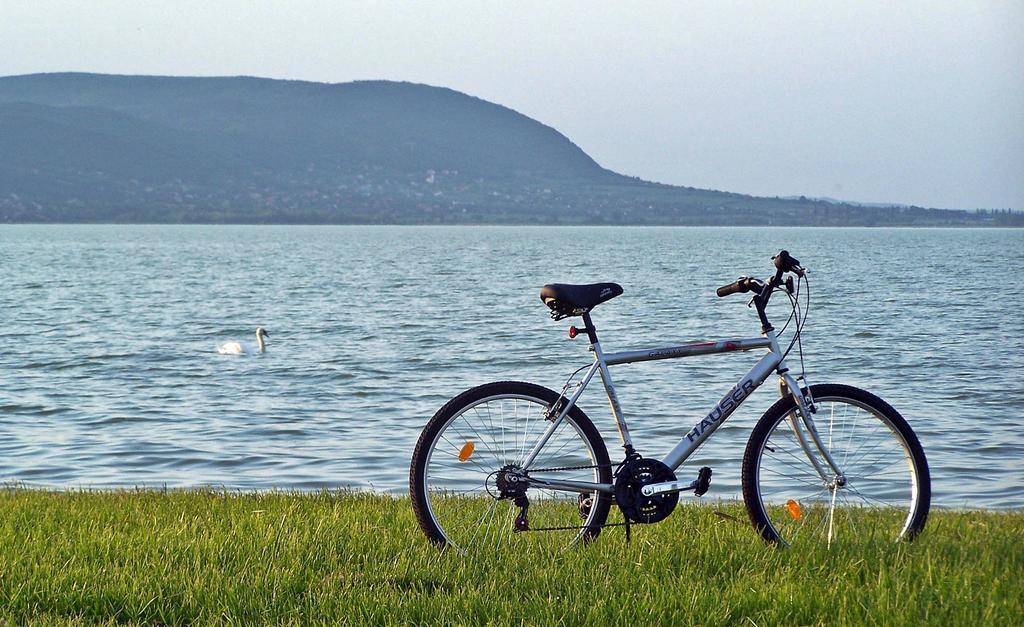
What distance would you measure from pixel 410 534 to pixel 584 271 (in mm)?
67531

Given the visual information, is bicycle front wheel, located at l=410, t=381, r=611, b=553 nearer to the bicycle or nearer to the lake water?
the bicycle

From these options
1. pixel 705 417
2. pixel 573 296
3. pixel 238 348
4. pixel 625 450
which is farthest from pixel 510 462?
pixel 238 348

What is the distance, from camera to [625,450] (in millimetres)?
5637

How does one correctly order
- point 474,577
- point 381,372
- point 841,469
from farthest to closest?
point 381,372, point 841,469, point 474,577

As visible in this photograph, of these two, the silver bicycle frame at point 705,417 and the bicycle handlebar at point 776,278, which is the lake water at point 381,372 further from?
the bicycle handlebar at point 776,278

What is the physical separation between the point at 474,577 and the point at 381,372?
17329mm

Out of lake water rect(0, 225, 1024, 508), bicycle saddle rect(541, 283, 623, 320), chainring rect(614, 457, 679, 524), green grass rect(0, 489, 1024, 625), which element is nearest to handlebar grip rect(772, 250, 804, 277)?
bicycle saddle rect(541, 283, 623, 320)

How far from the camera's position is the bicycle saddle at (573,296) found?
5.71 m

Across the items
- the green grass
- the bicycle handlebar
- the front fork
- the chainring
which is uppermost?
the bicycle handlebar

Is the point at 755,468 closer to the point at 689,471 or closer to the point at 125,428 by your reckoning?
the point at 689,471

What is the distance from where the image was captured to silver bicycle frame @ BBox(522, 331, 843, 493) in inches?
226

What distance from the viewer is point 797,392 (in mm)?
5977

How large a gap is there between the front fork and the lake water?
4.68 m

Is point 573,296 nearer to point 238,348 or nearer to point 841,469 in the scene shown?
point 841,469
